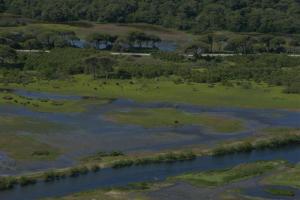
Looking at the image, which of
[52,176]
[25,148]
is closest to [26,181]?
[52,176]

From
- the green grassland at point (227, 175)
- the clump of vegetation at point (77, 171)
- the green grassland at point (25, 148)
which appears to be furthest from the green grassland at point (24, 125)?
the green grassland at point (227, 175)

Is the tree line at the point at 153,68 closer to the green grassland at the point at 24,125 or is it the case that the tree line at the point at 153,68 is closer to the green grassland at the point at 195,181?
the green grassland at the point at 24,125

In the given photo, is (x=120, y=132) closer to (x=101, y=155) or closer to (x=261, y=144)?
(x=101, y=155)

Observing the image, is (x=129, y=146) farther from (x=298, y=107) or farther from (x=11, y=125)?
(x=298, y=107)

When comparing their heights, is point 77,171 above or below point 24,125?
below

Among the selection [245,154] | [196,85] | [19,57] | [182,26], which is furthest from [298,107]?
[182,26]

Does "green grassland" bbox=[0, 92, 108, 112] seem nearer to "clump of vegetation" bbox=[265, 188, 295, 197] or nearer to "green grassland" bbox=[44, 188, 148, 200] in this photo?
"green grassland" bbox=[44, 188, 148, 200]
